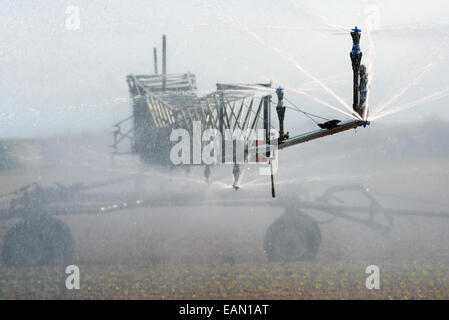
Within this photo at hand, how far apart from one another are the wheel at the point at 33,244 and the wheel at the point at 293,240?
36.0ft

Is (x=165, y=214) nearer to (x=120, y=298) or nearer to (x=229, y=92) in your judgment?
(x=120, y=298)

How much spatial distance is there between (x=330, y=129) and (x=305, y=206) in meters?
14.9

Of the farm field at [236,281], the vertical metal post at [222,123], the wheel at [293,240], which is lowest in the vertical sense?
the farm field at [236,281]

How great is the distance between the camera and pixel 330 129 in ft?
23.5

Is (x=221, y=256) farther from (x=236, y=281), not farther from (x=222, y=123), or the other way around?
(x=222, y=123)

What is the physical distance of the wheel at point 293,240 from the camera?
761 inches

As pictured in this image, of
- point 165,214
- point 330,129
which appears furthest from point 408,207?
point 330,129

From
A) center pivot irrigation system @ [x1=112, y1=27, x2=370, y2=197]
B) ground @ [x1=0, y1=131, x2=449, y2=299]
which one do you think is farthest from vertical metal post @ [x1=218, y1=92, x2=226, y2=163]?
ground @ [x1=0, y1=131, x2=449, y2=299]

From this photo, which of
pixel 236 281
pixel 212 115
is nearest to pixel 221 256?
pixel 236 281

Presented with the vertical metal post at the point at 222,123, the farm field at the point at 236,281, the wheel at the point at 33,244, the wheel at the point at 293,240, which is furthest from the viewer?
the wheel at the point at 293,240

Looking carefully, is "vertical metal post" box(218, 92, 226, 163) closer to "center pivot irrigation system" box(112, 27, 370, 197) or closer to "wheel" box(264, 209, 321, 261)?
"center pivot irrigation system" box(112, 27, 370, 197)

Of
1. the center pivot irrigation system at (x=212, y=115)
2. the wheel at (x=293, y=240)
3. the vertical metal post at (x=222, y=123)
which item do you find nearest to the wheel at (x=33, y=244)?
the center pivot irrigation system at (x=212, y=115)

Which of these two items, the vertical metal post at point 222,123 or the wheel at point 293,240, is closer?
the vertical metal post at point 222,123

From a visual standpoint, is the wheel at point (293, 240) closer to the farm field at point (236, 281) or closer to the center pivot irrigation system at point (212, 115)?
the farm field at point (236, 281)
